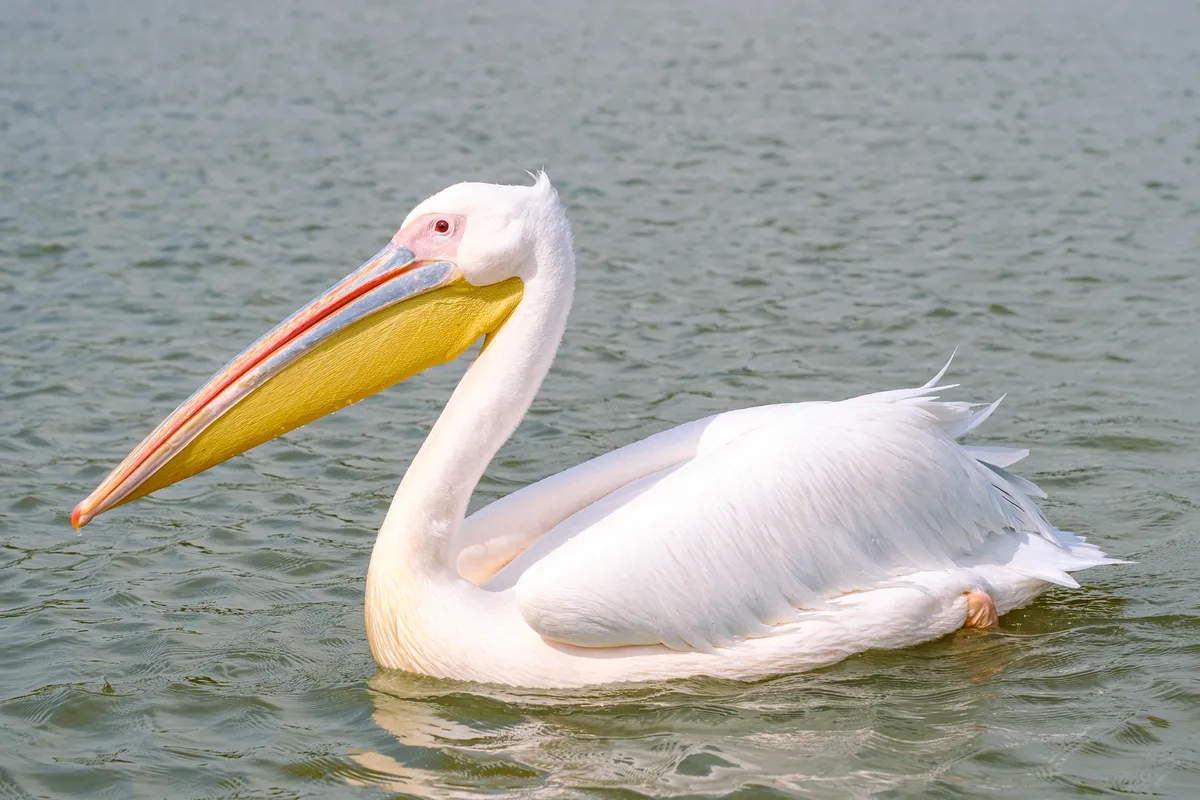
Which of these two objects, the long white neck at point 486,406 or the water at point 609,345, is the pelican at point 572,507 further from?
the water at point 609,345

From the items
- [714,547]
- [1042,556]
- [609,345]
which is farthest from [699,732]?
[609,345]

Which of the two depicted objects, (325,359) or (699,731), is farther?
(325,359)

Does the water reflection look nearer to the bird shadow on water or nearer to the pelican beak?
the bird shadow on water

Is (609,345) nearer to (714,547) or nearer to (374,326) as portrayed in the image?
(374,326)

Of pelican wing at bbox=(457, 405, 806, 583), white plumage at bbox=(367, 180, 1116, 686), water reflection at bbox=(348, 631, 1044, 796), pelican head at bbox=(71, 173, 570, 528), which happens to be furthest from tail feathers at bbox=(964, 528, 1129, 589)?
pelican head at bbox=(71, 173, 570, 528)

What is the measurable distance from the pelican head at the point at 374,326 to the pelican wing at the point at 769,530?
676 mm

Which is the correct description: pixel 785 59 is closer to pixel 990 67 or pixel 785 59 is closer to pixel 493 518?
pixel 990 67

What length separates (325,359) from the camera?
13.9ft

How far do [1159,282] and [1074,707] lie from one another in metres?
4.86

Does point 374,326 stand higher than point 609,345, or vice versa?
point 374,326

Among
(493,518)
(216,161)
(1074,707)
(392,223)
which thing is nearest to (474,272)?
(493,518)

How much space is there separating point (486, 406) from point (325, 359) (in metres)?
0.47

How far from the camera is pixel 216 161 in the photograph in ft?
37.4

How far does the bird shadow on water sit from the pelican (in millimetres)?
68
